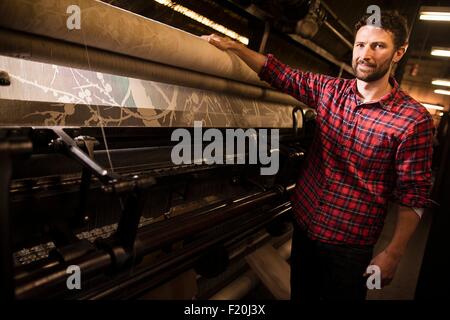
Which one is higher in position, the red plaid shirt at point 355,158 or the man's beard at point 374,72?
the man's beard at point 374,72

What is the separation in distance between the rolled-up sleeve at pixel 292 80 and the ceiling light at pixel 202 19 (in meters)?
0.55

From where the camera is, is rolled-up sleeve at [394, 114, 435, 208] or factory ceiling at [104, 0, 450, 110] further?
factory ceiling at [104, 0, 450, 110]

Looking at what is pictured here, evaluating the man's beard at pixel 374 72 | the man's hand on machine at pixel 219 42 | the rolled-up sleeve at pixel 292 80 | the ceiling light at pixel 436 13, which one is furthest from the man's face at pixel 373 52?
the ceiling light at pixel 436 13

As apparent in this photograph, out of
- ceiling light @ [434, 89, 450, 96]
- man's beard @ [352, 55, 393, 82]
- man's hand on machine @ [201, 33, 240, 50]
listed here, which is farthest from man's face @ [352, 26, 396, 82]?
ceiling light @ [434, 89, 450, 96]

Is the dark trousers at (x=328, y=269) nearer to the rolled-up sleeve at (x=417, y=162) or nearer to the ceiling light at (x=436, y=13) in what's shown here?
the rolled-up sleeve at (x=417, y=162)

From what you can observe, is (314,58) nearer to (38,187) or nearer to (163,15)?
(163,15)

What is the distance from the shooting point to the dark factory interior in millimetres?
890

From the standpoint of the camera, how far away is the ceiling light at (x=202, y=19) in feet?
5.76

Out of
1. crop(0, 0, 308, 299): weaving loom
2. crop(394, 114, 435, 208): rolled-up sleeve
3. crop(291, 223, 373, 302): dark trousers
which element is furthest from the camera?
crop(291, 223, 373, 302): dark trousers

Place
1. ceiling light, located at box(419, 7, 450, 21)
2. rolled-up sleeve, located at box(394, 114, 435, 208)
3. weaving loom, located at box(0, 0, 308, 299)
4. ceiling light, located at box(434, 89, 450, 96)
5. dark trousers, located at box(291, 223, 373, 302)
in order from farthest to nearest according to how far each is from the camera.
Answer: ceiling light, located at box(434, 89, 450, 96) < ceiling light, located at box(419, 7, 450, 21) < dark trousers, located at box(291, 223, 373, 302) < rolled-up sleeve, located at box(394, 114, 435, 208) < weaving loom, located at box(0, 0, 308, 299)

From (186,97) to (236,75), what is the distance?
344 mm

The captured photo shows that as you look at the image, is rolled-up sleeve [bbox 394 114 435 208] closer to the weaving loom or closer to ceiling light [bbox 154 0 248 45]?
the weaving loom

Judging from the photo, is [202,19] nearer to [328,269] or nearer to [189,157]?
[189,157]
